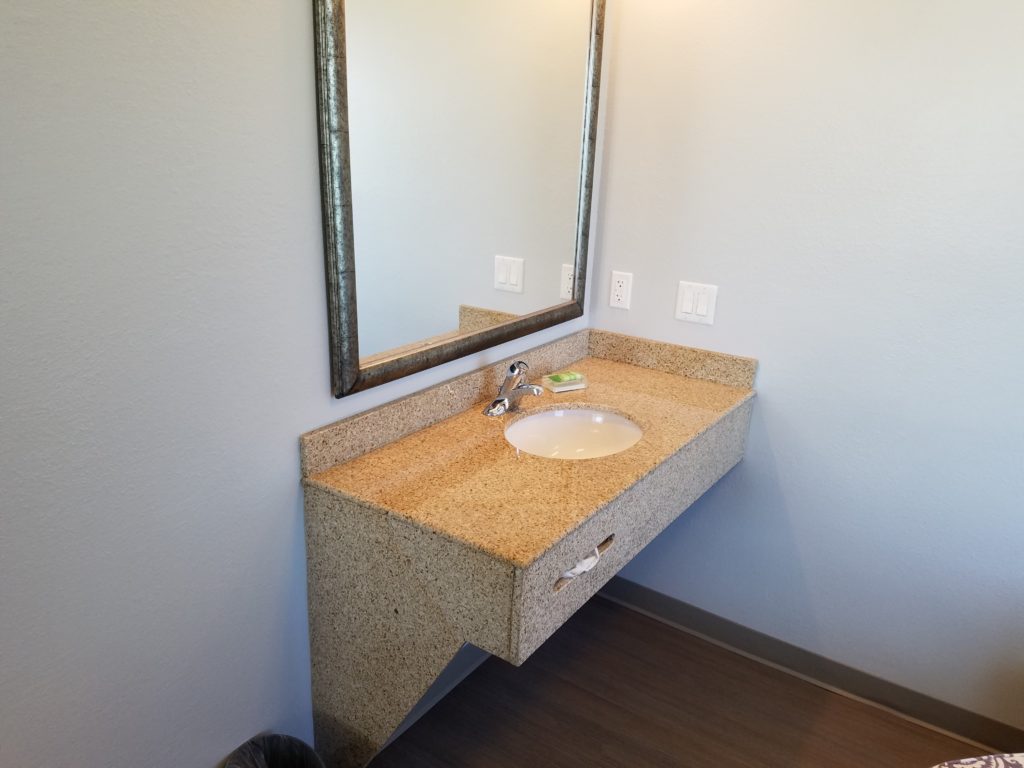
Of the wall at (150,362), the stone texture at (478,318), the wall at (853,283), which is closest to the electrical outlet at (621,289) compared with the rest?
the wall at (853,283)

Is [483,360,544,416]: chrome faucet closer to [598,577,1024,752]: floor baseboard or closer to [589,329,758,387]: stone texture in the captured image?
[589,329,758,387]: stone texture

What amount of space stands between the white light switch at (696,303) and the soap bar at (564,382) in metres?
0.35

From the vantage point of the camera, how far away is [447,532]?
1184 mm

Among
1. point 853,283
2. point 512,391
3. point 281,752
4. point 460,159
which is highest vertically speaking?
point 460,159

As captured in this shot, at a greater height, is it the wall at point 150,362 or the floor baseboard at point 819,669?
the wall at point 150,362

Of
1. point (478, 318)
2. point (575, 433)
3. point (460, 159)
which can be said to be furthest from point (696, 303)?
point (460, 159)

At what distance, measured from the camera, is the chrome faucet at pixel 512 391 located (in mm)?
1707

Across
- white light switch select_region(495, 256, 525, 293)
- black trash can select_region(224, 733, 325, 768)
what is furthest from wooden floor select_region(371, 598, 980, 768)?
white light switch select_region(495, 256, 525, 293)

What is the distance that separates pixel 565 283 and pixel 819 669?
4.33 feet

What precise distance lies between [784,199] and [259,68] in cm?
126

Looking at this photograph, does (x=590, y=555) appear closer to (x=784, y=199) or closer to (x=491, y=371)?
(x=491, y=371)

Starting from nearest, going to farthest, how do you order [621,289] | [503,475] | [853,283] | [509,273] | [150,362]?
[150,362] < [503,475] < [853,283] < [509,273] < [621,289]

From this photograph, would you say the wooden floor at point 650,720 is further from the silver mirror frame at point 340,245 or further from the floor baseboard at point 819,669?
the silver mirror frame at point 340,245

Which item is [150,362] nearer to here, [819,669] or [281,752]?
[281,752]
